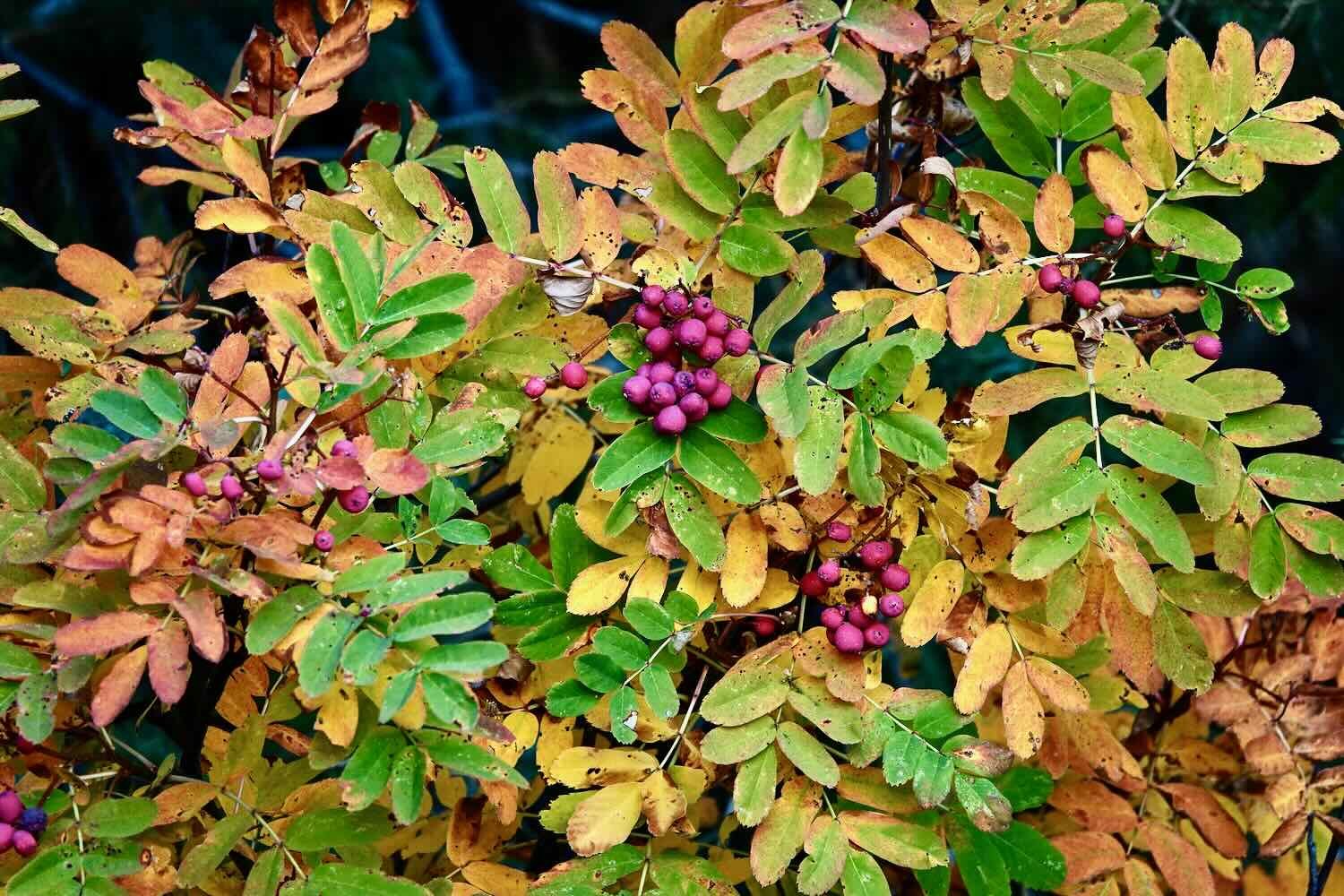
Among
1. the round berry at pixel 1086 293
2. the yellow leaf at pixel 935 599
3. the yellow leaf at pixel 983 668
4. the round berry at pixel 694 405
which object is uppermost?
the round berry at pixel 694 405

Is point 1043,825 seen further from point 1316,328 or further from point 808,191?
point 1316,328

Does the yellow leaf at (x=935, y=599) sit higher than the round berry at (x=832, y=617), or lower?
lower

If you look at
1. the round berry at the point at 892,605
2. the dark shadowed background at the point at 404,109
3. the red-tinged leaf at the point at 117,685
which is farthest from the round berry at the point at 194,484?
the dark shadowed background at the point at 404,109

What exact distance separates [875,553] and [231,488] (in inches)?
16.9

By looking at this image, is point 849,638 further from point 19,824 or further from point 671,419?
point 19,824

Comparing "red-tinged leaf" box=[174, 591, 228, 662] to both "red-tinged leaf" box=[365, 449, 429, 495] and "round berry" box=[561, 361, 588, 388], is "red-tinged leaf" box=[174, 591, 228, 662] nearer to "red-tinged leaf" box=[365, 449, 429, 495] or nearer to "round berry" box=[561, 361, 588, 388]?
"red-tinged leaf" box=[365, 449, 429, 495]

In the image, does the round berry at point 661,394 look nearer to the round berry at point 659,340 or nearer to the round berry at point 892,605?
the round berry at point 659,340

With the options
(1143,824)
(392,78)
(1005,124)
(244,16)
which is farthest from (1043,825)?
(244,16)

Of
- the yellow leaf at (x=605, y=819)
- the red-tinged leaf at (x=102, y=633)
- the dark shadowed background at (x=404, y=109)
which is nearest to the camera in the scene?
the red-tinged leaf at (x=102, y=633)

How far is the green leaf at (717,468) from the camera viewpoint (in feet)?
2.90

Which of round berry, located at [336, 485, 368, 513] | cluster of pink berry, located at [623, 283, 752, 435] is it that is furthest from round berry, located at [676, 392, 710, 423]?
round berry, located at [336, 485, 368, 513]

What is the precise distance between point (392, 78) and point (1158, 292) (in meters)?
1.84

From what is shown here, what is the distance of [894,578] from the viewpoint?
0.91 metres

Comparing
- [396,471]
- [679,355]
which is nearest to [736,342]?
[679,355]
